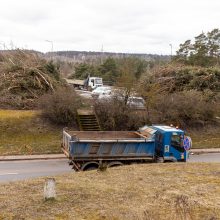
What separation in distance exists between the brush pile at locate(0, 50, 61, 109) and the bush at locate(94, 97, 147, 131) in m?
6.08

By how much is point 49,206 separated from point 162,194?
10.4 ft

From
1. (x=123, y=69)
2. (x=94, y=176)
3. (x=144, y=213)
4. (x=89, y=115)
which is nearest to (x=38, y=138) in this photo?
(x=89, y=115)

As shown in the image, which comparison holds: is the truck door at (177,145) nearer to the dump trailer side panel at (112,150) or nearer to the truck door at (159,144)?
the truck door at (159,144)

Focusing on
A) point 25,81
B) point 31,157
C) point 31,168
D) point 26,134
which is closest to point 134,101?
point 26,134

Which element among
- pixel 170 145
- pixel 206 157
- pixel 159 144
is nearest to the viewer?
pixel 170 145

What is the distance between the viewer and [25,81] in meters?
31.3

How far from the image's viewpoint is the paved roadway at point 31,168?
16859 millimetres

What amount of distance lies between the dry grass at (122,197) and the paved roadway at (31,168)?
5.24 meters

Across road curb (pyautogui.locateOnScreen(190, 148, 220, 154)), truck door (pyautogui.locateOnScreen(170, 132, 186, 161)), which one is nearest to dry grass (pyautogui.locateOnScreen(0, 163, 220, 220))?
truck door (pyautogui.locateOnScreen(170, 132, 186, 161))

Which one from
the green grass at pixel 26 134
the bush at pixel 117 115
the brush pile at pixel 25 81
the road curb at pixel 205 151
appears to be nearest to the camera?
the green grass at pixel 26 134

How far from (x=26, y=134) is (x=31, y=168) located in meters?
6.84

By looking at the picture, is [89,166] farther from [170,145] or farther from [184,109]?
[184,109]

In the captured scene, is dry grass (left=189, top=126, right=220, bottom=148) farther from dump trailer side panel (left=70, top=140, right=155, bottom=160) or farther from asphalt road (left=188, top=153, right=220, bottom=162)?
dump trailer side panel (left=70, top=140, right=155, bottom=160)

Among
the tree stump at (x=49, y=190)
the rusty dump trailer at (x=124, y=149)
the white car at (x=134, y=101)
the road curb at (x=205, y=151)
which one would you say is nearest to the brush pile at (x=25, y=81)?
the white car at (x=134, y=101)
